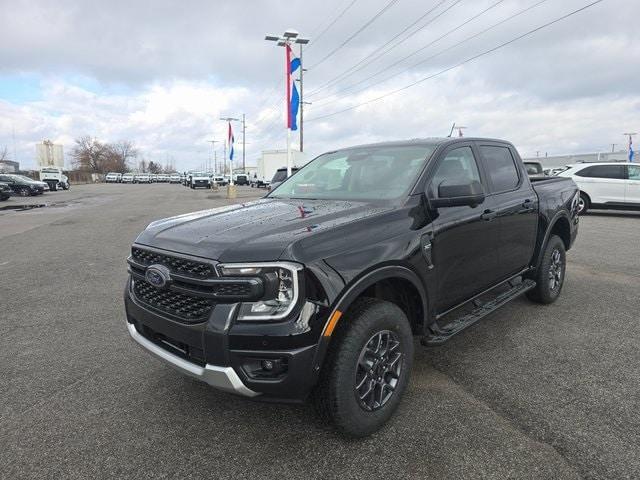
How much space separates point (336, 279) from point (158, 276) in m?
1.10

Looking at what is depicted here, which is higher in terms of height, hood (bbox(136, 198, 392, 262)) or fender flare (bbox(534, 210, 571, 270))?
hood (bbox(136, 198, 392, 262))

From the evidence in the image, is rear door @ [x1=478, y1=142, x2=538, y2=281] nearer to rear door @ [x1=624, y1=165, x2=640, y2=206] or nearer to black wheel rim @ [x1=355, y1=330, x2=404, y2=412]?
black wheel rim @ [x1=355, y1=330, x2=404, y2=412]

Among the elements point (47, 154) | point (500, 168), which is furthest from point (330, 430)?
point (47, 154)

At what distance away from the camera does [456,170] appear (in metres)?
3.81

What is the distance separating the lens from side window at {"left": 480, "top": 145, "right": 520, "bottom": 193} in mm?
4277

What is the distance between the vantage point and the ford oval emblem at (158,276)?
106 inches

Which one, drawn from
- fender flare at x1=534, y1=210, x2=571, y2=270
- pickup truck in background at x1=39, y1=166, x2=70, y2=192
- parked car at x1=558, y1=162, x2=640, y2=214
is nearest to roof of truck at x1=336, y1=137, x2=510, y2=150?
fender flare at x1=534, y1=210, x2=571, y2=270

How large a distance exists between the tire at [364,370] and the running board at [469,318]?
0.32m

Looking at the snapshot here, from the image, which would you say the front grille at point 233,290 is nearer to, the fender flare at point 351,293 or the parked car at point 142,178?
the fender flare at point 351,293

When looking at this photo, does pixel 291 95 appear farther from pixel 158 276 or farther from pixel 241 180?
pixel 241 180

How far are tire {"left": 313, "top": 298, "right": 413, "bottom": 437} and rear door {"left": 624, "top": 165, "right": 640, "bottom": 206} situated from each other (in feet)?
47.4

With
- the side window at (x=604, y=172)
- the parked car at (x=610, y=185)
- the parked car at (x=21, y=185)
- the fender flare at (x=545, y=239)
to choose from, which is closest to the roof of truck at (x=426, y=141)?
the fender flare at (x=545, y=239)

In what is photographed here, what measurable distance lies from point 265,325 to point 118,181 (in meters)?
91.2

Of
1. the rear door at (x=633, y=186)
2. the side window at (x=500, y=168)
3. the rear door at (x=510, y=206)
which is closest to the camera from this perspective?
the rear door at (x=510, y=206)
